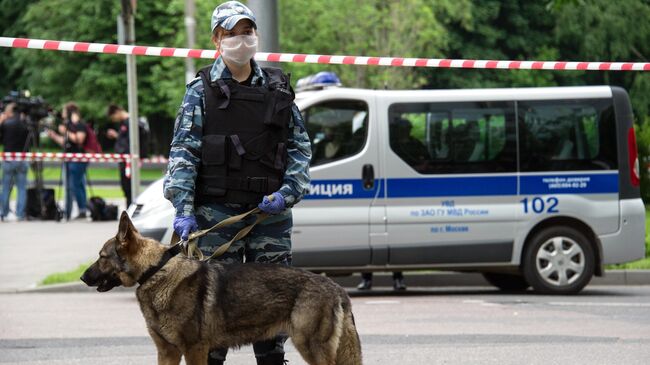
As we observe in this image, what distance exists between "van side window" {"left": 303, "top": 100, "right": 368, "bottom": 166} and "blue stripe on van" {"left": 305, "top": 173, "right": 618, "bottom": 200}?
273mm

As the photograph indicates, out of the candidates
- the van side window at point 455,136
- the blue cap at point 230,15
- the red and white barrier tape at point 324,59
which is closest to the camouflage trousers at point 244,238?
the blue cap at point 230,15

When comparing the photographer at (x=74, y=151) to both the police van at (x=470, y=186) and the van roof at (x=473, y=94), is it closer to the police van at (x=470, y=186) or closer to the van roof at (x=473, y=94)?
the police van at (x=470, y=186)

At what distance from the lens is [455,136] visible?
1193 cm

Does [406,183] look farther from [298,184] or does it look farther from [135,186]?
[298,184]

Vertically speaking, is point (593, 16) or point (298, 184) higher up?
point (593, 16)

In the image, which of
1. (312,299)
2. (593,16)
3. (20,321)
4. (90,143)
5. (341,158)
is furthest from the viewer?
(593,16)

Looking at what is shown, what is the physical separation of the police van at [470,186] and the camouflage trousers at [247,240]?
18.3ft

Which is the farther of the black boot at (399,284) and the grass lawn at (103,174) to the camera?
the grass lawn at (103,174)

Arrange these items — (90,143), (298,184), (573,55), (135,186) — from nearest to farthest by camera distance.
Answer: (298,184) → (135,186) → (90,143) → (573,55)

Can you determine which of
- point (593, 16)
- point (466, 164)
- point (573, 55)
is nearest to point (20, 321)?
point (466, 164)

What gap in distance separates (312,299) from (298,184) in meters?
0.65

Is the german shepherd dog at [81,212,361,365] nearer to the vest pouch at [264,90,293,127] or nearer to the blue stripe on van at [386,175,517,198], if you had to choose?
the vest pouch at [264,90,293,127]

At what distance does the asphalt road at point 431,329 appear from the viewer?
8133 millimetres

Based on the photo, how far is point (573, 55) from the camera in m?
48.8
